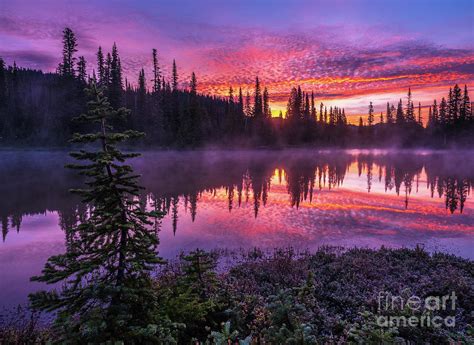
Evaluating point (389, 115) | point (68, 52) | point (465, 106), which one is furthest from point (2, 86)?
point (389, 115)

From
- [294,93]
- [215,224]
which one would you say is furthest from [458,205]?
[294,93]

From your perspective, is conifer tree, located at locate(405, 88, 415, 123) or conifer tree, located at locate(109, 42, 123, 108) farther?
conifer tree, located at locate(405, 88, 415, 123)

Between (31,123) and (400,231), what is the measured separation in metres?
76.2

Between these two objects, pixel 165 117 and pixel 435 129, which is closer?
pixel 165 117

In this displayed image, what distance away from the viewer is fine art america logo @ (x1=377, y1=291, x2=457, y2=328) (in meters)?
6.21

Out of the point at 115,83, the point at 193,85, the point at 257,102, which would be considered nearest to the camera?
the point at 115,83

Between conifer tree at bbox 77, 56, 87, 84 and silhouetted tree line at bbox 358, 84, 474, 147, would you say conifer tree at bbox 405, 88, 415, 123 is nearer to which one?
silhouetted tree line at bbox 358, 84, 474, 147

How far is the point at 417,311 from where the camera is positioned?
6.87m

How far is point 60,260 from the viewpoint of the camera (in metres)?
4.27

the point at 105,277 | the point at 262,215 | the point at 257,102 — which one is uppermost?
the point at 257,102

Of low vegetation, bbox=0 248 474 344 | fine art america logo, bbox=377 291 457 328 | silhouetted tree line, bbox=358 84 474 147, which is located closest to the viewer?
low vegetation, bbox=0 248 474 344

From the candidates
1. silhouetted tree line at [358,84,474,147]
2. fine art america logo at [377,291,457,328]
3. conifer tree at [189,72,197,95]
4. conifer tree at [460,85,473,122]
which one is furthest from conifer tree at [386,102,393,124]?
fine art america logo at [377,291,457,328]

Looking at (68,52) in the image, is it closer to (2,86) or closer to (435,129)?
(2,86)

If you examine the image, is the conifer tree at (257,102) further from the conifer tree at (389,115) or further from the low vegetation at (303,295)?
the low vegetation at (303,295)
